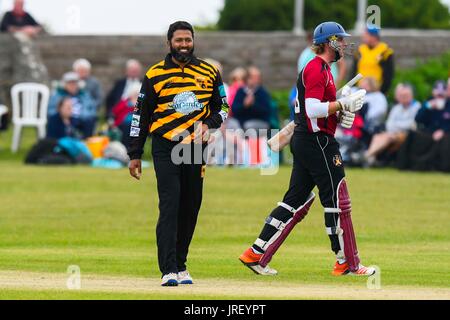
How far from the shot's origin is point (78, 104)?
3041 cm

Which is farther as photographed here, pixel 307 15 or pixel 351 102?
pixel 307 15

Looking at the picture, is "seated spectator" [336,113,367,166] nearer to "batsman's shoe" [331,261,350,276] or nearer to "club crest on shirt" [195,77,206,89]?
"batsman's shoe" [331,261,350,276]

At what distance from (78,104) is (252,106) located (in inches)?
148

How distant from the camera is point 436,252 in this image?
16.1 meters

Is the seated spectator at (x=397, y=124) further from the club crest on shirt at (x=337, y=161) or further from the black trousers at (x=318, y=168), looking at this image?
the club crest on shirt at (x=337, y=161)

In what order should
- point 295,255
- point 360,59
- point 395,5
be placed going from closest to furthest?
point 295,255 < point 360,59 < point 395,5

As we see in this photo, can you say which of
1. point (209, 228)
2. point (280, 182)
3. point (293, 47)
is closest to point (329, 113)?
point (209, 228)

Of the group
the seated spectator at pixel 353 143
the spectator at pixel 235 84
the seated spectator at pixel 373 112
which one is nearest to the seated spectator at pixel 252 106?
the spectator at pixel 235 84

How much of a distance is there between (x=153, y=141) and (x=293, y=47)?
24.9 m

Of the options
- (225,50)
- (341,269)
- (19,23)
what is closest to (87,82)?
(19,23)

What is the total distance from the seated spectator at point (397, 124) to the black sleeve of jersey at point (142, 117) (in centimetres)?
1545

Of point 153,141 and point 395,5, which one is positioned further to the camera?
point 395,5

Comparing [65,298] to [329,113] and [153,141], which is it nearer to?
[153,141]

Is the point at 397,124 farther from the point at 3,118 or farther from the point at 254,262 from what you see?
the point at 254,262
